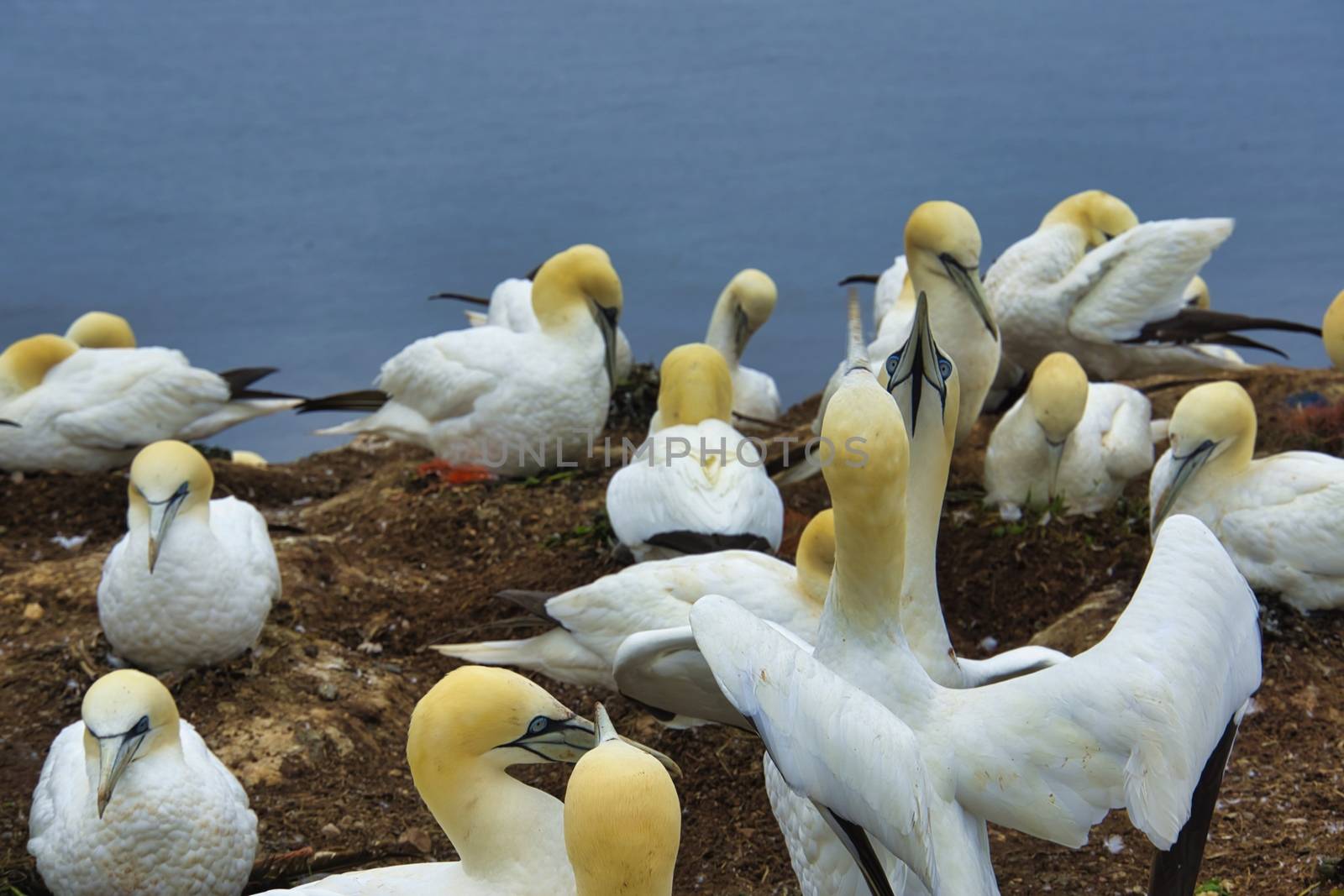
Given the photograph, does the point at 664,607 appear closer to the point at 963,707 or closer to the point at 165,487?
the point at 963,707

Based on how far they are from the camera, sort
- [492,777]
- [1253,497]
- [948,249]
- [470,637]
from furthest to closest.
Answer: [948,249]
[470,637]
[1253,497]
[492,777]

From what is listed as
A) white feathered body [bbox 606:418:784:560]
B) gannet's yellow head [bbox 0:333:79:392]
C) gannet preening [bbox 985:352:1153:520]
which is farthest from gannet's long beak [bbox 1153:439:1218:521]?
gannet's yellow head [bbox 0:333:79:392]

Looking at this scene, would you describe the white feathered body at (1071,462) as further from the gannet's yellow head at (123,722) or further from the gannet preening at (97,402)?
the gannet preening at (97,402)

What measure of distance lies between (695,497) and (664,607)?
82 centimetres

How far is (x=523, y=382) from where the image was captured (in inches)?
261

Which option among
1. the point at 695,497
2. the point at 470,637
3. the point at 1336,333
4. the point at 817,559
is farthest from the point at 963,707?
the point at 1336,333

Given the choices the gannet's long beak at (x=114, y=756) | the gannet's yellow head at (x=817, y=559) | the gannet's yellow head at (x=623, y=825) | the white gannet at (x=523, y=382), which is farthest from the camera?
the white gannet at (x=523, y=382)

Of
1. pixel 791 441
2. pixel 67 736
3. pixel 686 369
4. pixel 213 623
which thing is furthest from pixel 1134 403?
pixel 67 736

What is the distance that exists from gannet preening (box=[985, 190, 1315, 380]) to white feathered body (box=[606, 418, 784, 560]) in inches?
87.9

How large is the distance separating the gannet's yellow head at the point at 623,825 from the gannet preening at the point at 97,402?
474 centimetres

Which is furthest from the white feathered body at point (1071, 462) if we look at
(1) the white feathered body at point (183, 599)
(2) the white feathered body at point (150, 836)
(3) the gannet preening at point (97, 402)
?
(3) the gannet preening at point (97, 402)

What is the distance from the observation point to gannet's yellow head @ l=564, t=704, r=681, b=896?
2518 millimetres

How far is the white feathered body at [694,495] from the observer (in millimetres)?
4957

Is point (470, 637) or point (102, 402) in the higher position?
point (102, 402)
